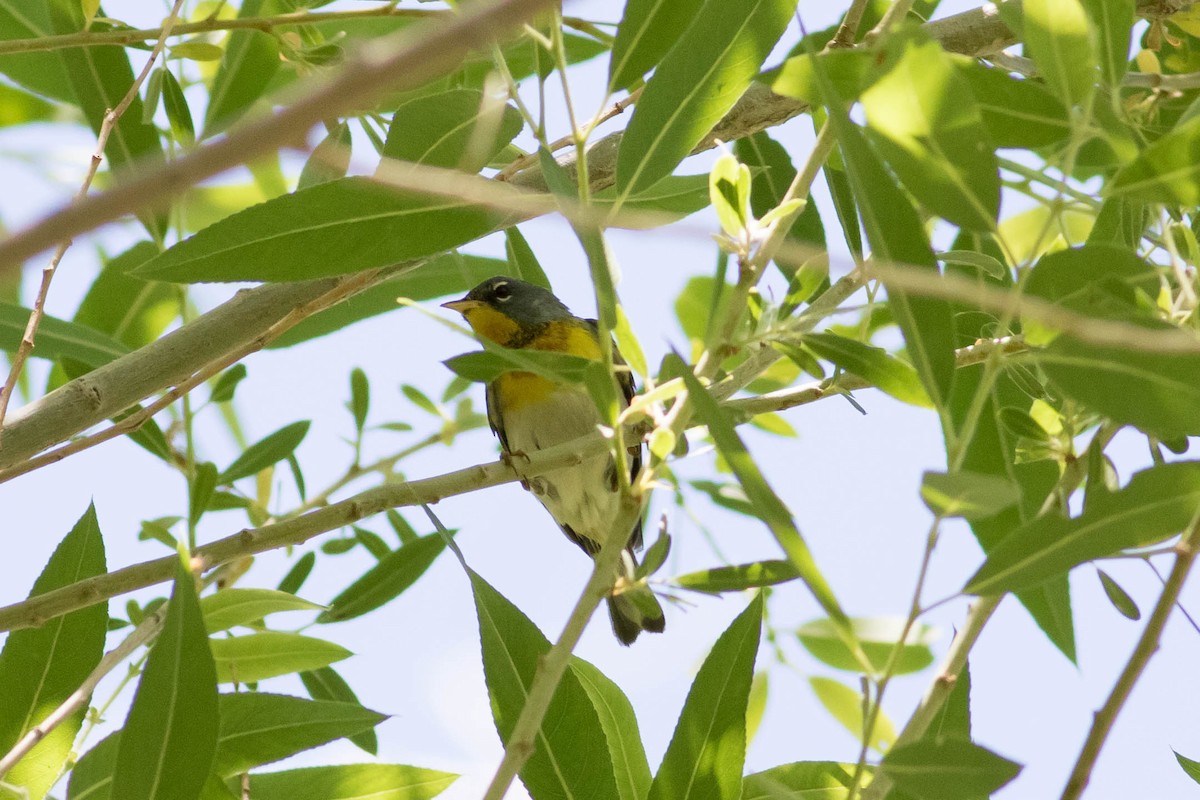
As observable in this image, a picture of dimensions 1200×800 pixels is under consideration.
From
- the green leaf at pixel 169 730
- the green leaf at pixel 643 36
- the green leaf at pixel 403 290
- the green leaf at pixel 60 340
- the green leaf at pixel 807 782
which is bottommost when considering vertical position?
the green leaf at pixel 807 782

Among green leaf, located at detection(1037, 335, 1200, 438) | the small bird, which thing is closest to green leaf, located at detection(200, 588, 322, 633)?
green leaf, located at detection(1037, 335, 1200, 438)

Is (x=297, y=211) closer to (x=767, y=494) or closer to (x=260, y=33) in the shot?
(x=767, y=494)

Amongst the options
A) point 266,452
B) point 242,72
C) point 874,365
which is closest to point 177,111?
point 242,72

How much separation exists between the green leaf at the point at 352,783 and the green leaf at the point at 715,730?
0.50 metres

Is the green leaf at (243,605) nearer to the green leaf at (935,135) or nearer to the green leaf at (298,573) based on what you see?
the green leaf at (298,573)

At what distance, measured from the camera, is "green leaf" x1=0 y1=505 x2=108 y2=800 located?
7.02ft

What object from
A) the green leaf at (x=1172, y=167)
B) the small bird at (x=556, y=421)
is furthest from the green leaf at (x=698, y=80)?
the small bird at (x=556, y=421)

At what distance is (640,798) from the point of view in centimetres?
217

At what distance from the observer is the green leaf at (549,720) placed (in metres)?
1.90

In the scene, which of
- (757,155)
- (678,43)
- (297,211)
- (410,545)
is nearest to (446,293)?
(410,545)

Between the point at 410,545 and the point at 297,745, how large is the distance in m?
1.08

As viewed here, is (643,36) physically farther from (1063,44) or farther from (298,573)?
(298,573)

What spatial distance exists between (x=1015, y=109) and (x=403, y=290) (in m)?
2.14

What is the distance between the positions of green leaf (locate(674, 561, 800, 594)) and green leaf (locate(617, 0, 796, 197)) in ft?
1.77
